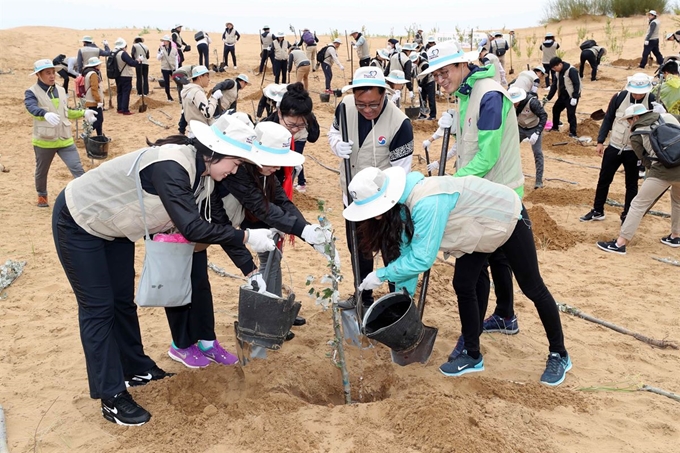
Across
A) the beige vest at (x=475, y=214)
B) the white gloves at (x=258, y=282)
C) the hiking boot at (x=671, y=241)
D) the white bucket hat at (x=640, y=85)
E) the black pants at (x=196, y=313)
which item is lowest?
the hiking boot at (x=671, y=241)

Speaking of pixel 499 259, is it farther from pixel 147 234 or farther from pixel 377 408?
pixel 147 234

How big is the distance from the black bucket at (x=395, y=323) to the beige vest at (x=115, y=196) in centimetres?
133

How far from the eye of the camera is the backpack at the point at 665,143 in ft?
18.9

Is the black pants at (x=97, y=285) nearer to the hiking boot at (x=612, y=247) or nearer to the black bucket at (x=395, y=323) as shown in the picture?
the black bucket at (x=395, y=323)

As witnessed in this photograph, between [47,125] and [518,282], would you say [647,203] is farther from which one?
[47,125]

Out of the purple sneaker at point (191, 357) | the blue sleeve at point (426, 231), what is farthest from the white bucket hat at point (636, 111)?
the purple sneaker at point (191, 357)

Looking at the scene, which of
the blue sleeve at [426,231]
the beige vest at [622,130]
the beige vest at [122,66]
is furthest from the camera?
the beige vest at [122,66]

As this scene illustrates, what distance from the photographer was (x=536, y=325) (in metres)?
4.69

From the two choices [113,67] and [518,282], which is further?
[113,67]

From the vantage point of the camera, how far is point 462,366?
3.85 meters

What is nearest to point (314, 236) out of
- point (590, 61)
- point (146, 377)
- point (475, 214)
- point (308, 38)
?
point (475, 214)

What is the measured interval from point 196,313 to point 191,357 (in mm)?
315

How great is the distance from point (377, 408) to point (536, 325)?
6.17 ft

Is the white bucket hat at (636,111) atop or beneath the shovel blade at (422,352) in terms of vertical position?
atop
